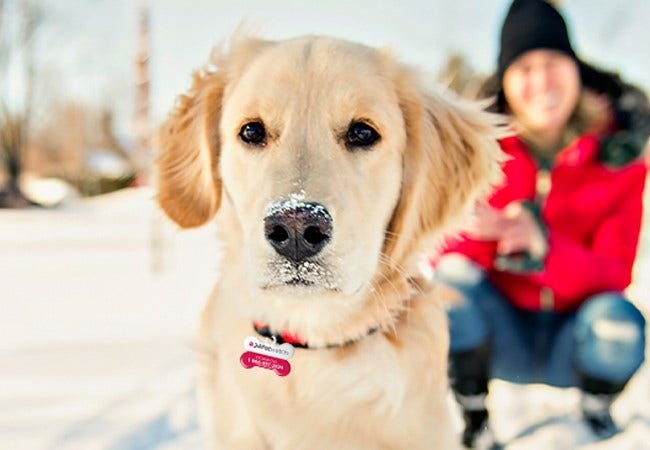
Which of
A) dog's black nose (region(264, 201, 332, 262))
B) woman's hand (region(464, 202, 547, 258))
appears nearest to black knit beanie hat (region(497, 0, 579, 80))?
woman's hand (region(464, 202, 547, 258))

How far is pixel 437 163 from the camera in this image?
182cm

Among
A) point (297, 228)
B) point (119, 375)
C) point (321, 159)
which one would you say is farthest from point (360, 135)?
point (119, 375)

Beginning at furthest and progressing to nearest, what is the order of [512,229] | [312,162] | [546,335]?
[546,335]
[512,229]
[312,162]

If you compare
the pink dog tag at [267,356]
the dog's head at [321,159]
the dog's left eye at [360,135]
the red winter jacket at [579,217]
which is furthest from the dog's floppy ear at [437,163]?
the red winter jacket at [579,217]

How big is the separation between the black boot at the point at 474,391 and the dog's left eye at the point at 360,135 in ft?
4.15

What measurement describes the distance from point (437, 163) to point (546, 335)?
1300 mm

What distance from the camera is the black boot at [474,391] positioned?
8.41ft

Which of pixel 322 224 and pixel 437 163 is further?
pixel 437 163

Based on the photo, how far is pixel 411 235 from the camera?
69.4 inches

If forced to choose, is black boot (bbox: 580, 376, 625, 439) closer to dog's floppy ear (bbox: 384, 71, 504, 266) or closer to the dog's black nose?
dog's floppy ear (bbox: 384, 71, 504, 266)

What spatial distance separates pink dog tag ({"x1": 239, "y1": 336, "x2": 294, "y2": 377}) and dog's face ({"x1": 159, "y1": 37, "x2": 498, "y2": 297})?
0.71 feet

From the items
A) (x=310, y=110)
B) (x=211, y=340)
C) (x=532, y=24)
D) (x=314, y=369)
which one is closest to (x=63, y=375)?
(x=211, y=340)

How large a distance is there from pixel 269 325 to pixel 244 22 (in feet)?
2.94

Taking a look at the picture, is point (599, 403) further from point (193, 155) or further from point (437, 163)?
point (193, 155)
